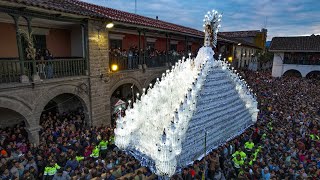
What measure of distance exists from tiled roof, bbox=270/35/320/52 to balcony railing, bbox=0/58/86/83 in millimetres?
30167

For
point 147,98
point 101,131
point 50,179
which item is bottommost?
point 50,179

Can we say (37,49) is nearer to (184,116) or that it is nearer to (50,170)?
(50,170)

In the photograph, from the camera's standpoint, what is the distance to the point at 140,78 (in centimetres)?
1700

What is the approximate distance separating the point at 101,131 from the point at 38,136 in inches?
112

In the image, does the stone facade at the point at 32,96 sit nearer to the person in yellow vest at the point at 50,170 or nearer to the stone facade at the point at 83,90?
the stone facade at the point at 83,90

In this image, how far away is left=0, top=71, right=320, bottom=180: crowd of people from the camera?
8664 millimetres

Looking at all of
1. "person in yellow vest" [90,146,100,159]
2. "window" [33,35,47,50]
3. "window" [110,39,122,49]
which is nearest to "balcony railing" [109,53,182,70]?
"window" [110,39,122,49]

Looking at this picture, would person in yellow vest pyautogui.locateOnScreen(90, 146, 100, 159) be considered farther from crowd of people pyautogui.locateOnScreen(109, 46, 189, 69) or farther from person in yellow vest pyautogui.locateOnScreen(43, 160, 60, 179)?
crowd of people pyautogui.locateOnScreen(109, 46, 189, 69)

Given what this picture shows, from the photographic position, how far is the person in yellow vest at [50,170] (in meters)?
8.66

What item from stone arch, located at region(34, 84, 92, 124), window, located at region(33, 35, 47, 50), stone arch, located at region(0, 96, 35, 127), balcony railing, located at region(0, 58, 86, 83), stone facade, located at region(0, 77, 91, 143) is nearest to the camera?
stone arch, located at region(0, 96, 35, 127)

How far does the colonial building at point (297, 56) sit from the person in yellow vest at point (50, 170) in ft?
109

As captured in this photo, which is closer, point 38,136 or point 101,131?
point 38,136

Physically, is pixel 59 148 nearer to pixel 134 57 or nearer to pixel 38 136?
pixel 38 136

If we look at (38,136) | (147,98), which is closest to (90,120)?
(38,136)
